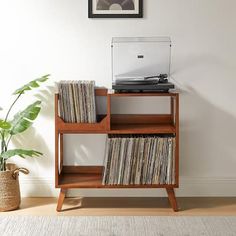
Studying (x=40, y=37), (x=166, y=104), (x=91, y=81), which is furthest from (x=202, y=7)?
(x=40, y=37)

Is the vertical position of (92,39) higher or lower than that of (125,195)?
higher

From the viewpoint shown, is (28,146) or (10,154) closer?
(10,154)

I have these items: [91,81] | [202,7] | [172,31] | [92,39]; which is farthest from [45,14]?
[202,7]

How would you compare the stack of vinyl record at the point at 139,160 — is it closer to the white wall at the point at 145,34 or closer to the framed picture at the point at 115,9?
the white wall at the point at 145,34

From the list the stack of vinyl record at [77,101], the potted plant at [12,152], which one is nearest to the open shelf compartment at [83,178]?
the potted plant at [12,152]

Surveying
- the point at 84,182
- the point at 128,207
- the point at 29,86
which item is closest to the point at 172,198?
the point at 128,207

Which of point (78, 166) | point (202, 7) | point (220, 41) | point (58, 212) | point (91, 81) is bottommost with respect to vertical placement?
point (58, 212)

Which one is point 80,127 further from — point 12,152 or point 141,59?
point 141,59

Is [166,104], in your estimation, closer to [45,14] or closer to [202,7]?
[202,7]

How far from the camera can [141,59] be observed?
3.21 m

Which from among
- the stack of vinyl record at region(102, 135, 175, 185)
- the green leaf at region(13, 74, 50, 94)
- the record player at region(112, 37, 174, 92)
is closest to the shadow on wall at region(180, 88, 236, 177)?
the record player at region(112, 37, 174, 92)

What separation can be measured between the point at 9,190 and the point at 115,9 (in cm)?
139

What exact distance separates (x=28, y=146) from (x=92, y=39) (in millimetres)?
872

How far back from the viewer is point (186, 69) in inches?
129
